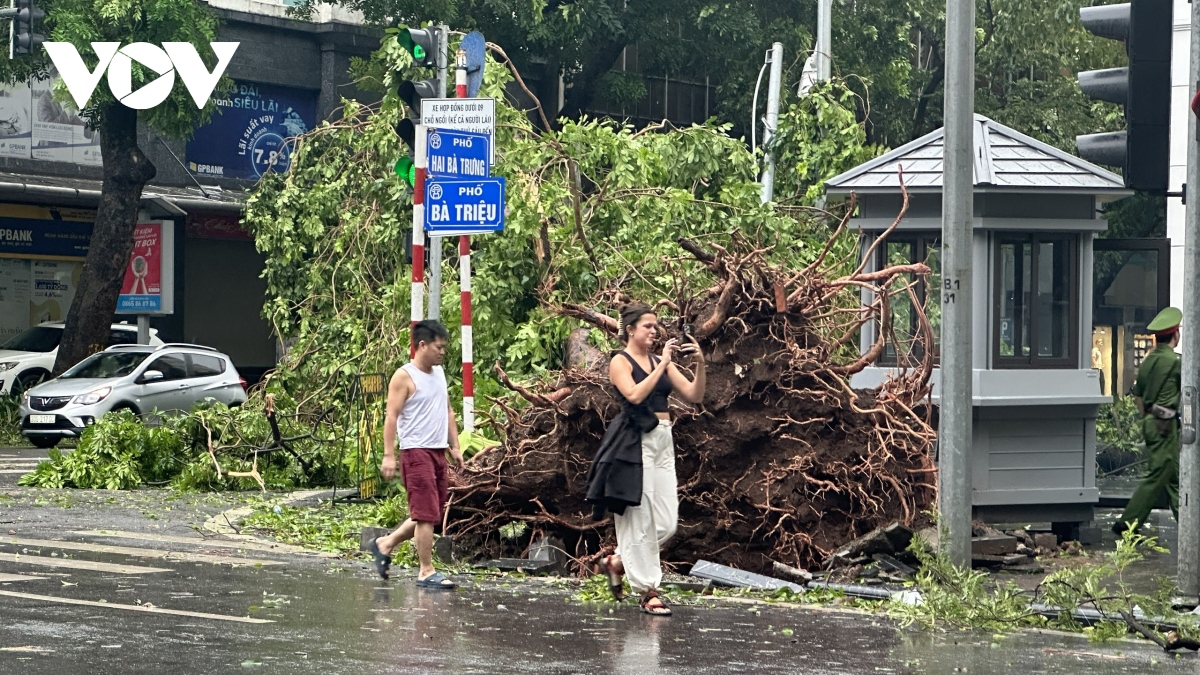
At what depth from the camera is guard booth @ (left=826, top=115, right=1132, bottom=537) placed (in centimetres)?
A: 1240

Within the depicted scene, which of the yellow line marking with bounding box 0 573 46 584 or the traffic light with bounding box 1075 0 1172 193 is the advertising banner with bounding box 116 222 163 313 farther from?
the traffic light with bounding box 1075 0 1172 193

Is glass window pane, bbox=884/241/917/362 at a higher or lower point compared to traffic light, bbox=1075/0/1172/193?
lower

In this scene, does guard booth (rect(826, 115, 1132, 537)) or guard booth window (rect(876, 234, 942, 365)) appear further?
guard booth window (rect(876, 234, 942, 365))

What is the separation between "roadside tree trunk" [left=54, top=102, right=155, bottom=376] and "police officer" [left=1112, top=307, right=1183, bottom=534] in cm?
1823

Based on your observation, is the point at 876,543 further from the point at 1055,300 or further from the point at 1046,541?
the point at 1055,300

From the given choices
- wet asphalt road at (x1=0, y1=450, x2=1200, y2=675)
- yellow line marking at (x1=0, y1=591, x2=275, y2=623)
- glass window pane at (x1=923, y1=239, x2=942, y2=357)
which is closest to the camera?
wet asphalt road at (x1=0, y1=450, x2=1200, y2=675)

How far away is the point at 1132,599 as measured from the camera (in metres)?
8.48

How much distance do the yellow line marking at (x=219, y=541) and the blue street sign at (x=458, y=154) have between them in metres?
3.04

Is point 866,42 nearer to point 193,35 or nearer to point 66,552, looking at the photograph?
point 193,35

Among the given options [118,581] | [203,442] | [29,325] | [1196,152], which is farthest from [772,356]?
[29,325]

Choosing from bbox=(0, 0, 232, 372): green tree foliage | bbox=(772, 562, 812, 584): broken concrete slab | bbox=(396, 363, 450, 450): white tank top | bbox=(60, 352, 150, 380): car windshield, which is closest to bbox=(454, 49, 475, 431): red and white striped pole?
bbox=(396, 363, 450, 450): white tank top

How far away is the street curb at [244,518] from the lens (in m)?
12.3

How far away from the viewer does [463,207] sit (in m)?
12.6

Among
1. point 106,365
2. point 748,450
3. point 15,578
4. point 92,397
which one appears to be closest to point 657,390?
point 748,450
